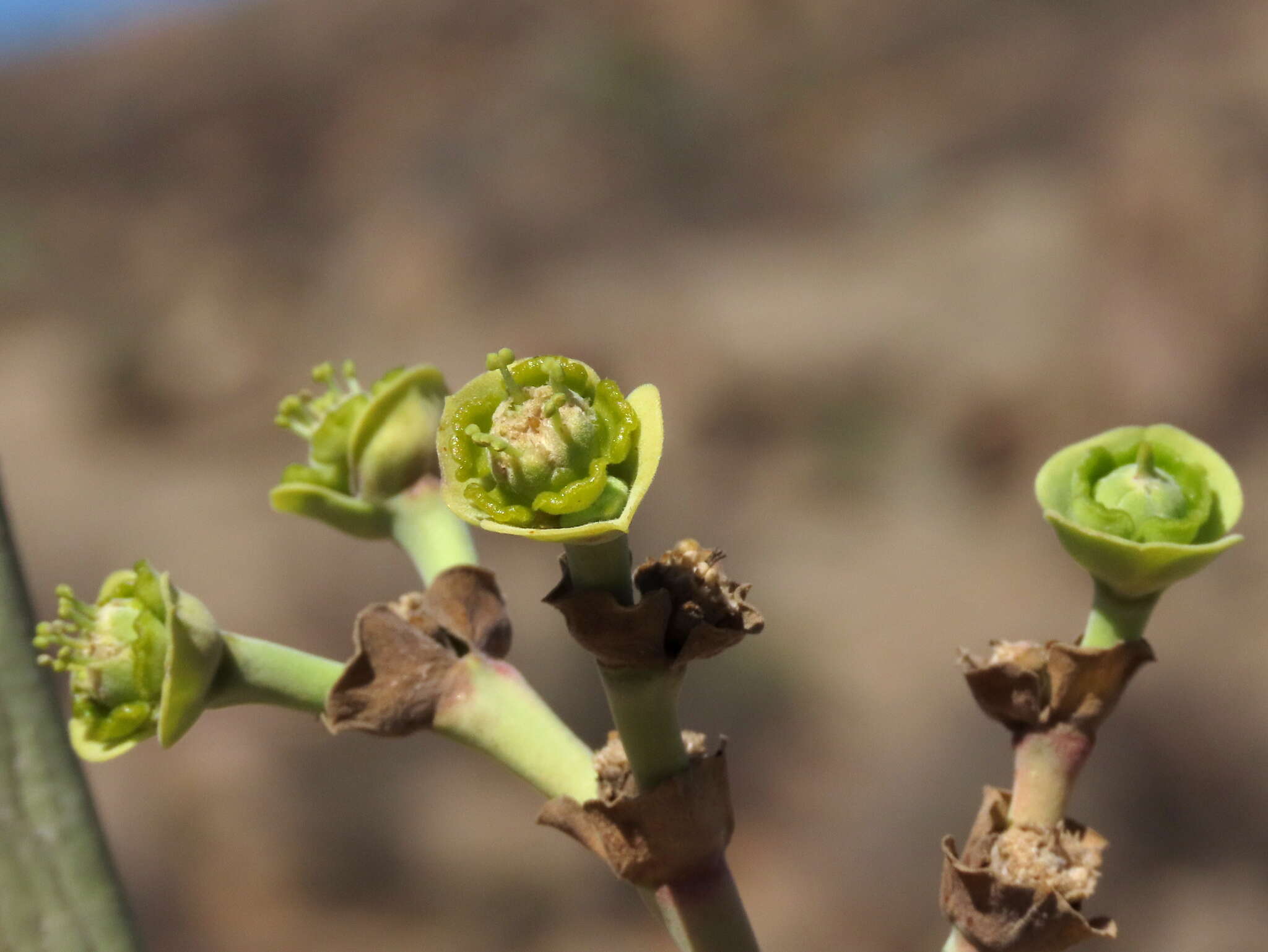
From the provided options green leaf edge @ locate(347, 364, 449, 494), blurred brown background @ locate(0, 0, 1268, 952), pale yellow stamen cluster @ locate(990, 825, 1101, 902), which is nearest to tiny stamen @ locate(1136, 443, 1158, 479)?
pale yellow stamen cluster @ locate(990, 825, 1101, 902)

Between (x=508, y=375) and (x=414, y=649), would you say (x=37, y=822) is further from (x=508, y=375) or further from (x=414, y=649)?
(x=508, y=375)

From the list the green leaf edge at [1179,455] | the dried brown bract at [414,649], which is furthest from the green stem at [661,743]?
the green leaf edge at [1179,455]

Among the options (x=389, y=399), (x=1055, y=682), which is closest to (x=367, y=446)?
(x=389, y=399)

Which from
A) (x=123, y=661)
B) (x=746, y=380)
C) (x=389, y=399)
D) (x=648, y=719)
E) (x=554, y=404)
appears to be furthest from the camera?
(x=746, y=380)

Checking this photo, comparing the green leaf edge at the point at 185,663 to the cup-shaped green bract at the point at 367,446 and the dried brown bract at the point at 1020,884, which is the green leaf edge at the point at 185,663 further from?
the dried brown bract at the point at 1020,884

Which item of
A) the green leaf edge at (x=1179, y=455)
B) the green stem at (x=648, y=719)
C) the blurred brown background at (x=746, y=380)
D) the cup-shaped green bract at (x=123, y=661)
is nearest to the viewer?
the green stem at (x=648, y=719)

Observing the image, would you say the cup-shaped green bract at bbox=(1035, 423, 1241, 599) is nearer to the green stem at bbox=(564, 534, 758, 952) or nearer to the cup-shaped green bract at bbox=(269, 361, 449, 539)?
the green stem at bbox=(564, 534, 758, 952)
